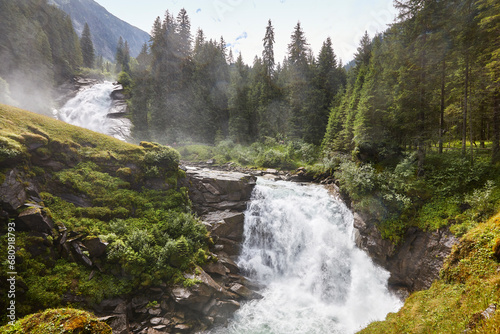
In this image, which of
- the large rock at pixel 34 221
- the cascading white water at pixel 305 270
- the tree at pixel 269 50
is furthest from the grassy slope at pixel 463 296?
the tree at pixel 269 50

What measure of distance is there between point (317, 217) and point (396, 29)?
1759 centimetres

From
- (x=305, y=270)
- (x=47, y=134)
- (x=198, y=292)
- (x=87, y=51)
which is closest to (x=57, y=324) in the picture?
(x=198, y=292)

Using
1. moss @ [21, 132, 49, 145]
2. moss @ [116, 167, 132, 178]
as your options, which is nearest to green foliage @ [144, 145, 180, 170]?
moss @ [116, 167, 132, 178]

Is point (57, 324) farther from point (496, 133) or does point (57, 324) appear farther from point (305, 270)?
point (496, 133)

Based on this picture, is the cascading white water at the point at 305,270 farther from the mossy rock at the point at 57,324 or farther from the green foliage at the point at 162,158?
the mossy rock at the point at 57,324

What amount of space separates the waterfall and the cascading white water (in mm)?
38686

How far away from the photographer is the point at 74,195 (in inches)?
510

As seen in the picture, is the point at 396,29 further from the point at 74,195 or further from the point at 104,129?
the point at 104,129

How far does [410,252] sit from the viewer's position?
1324 centimetres

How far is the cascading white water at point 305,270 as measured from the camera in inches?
480

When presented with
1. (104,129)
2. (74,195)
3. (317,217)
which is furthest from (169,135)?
(317,217)

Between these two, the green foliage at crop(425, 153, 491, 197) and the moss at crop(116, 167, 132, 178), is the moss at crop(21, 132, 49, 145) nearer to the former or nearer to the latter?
the moss at crop(116, 167, 132, 178)

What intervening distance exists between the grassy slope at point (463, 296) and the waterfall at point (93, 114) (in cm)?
4885

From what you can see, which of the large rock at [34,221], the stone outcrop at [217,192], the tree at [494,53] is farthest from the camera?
the stone outcrop at [217,192]
